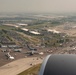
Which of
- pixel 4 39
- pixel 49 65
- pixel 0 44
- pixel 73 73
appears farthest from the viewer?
pixel 4 39

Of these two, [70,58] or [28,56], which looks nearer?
[70,58]

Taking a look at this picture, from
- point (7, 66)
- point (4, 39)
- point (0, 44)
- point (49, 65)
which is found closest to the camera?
point (49, 65)

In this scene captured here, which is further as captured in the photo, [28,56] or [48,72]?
[28,56]

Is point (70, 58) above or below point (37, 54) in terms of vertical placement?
above

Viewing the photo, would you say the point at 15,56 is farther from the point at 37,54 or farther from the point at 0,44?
the point at 0,44

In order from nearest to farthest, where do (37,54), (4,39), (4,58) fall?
(4,58) → (37,54) → (4,39)

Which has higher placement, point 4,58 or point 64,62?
point 64,62

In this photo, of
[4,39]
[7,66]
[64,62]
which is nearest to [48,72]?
[64,62]

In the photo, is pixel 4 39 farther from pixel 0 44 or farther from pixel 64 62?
pixel 64 62

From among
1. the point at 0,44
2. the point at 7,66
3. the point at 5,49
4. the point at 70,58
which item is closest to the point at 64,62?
the point at 70,58
